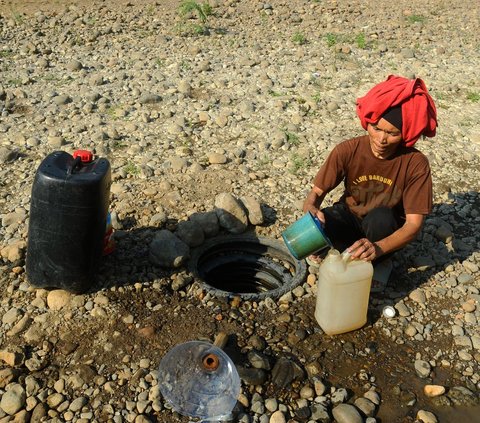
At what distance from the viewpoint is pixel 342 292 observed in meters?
3.08

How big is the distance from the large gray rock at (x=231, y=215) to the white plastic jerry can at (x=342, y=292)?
0.92 metres

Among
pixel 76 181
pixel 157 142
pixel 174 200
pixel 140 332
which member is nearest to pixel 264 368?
pixel 140 332

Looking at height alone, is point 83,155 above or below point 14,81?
above

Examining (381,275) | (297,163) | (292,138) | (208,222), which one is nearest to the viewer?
(381,275)

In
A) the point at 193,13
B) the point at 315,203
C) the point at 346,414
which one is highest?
the point at 315,203

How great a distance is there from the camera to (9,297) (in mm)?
3273

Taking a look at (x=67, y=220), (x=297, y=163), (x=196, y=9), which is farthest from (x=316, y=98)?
(x=67, y=220)

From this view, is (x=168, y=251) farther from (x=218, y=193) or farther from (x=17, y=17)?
(x=17, y=17)

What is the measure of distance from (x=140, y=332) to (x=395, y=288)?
1561 millimetres

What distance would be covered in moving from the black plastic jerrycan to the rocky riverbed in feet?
0.56

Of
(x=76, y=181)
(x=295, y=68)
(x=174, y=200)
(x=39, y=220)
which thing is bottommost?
(x=295, y=68)

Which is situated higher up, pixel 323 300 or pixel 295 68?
pixel 323 300

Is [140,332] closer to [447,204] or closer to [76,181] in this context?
[76,181]

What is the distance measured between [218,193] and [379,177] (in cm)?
133
